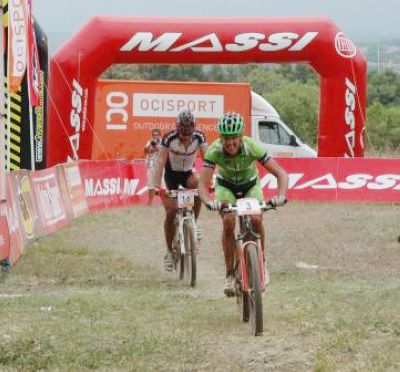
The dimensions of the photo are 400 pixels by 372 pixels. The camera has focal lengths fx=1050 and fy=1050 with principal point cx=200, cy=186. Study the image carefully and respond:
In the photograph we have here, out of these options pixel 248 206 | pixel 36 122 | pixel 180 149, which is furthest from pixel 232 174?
pixel 36 122

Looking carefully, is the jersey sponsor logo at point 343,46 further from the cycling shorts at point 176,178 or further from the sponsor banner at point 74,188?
the cycling shorts at point 176,178

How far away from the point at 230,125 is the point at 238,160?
21.1 inches

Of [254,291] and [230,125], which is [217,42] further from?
[254,291]

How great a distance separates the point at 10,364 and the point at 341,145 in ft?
60.5

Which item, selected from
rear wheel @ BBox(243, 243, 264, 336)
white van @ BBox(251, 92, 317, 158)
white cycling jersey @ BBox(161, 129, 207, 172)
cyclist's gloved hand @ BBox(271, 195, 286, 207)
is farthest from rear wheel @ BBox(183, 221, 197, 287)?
white van @ BBox(251, 92, 317, 158)

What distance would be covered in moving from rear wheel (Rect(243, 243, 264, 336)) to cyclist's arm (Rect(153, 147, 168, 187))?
10.0 ft

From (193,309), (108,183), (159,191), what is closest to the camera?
(193,309)

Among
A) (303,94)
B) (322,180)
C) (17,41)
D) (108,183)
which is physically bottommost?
(303,94)

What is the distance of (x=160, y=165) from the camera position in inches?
441

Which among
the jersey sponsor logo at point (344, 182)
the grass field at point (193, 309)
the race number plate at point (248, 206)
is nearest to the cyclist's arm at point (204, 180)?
the race number plate at point (248, 206)

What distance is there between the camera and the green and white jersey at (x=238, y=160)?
8.96 meters

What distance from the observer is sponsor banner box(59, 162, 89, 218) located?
1900 centimetres

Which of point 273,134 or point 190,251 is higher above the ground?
point 190,251

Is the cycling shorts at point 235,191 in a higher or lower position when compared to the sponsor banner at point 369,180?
higher
